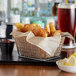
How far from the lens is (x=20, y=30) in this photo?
111cm

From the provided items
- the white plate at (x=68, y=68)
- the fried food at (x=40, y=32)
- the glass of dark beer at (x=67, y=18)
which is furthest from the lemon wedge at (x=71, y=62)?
the glass of dark beer at (x=67, y=18)

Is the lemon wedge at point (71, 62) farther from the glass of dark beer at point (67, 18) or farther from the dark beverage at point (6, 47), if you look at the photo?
the glass of dark beer at point (67, 18)

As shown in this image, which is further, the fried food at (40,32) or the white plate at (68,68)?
the fried food at (40,32)

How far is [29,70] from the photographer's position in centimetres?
91

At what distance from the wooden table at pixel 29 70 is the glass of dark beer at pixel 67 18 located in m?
0.52

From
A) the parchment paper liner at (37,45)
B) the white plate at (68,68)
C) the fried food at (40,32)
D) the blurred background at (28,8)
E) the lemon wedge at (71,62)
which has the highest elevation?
the fried food at (40,32)

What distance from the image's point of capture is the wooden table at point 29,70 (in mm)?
857

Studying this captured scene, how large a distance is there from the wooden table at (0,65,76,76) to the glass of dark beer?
0.52m

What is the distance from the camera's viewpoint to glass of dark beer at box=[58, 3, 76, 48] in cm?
142

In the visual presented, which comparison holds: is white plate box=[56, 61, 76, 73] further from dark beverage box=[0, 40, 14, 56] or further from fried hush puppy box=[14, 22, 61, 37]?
dark beverage box=[0, 40, 14, 56]

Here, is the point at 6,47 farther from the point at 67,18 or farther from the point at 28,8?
the point at 28,8

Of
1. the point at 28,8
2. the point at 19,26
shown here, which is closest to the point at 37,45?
the point at 19,26

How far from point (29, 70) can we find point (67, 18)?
0.61m

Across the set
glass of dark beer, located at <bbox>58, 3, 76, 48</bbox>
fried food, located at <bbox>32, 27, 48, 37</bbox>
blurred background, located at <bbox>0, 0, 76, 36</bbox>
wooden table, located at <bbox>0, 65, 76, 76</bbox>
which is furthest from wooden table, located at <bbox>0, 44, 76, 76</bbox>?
blurred background, located at <bbox>0, 0, 76, 36</bbox>
